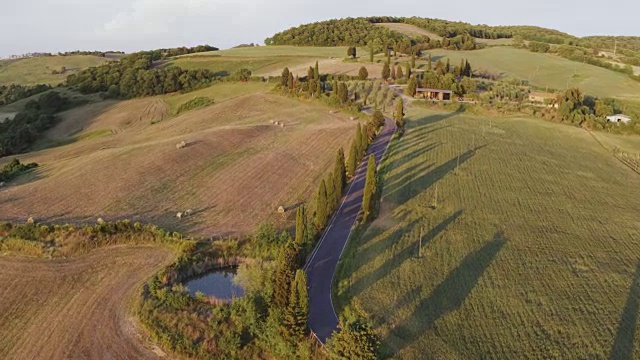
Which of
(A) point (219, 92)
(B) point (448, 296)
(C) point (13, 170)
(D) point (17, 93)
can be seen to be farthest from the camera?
(D) point (17, 93)

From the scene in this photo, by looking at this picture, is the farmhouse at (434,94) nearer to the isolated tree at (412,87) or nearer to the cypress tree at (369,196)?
the isolated tree at (412,87)

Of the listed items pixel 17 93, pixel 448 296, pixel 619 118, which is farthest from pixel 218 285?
pixel 17 93

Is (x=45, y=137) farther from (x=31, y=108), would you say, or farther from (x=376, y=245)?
(x=376, y=245)

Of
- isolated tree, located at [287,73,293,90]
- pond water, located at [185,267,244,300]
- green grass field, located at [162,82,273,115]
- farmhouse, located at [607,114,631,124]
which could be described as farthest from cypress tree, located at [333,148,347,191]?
farmhouse, located at [607,114,631,124]

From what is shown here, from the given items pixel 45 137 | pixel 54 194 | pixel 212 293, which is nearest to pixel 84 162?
pixel 54 194

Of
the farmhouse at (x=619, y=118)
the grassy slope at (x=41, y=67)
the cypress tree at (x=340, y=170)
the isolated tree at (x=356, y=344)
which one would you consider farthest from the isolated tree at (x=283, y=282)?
the grassy slope at (x=41, y=67)

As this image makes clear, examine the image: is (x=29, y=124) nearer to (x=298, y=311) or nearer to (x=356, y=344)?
(x=298, y=311)

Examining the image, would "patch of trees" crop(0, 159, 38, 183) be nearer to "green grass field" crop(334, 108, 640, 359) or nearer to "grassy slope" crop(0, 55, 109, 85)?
"green grass field" crop(334, 108, 640, 359)
